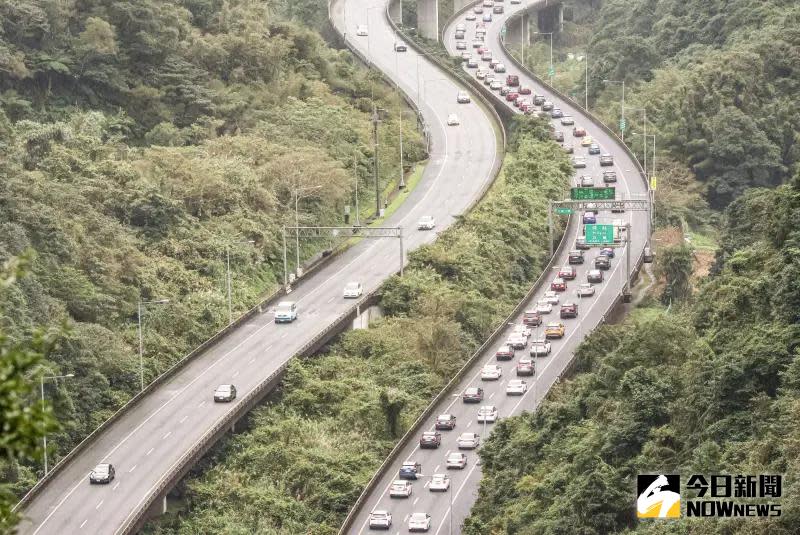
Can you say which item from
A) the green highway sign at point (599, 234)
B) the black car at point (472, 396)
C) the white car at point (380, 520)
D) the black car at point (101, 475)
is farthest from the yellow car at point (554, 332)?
the black car at point (101, 475)

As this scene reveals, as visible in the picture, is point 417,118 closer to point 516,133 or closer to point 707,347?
point 516,133

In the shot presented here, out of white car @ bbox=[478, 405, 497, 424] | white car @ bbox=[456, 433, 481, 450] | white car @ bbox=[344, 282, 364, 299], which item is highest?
white car @ bbox=[344, 282, 364, 299]

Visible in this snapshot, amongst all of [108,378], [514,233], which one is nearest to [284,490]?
[108,378]

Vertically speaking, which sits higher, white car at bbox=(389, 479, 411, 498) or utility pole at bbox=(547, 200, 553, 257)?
utility pole at bbox=(547, 200, 553, 257)

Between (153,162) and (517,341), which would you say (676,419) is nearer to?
(517,341)

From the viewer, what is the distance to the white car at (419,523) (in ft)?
264

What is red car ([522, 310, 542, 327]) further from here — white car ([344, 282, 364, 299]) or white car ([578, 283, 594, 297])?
white car ([344, 282, 364, 299])

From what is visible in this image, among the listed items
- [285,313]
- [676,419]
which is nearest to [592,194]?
[285,313]

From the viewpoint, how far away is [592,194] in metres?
129

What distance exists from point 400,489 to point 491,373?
71.6ft

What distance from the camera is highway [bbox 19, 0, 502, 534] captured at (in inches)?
3260

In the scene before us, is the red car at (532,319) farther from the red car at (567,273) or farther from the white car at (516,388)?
the white car at (516,388)

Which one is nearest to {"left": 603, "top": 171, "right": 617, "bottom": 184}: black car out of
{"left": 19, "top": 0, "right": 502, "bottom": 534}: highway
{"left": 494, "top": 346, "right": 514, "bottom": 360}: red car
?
{"left": 19, "top": 0, "right": 502, "bottom": 534}: highway

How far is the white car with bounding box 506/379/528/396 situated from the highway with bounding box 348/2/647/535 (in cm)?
34
